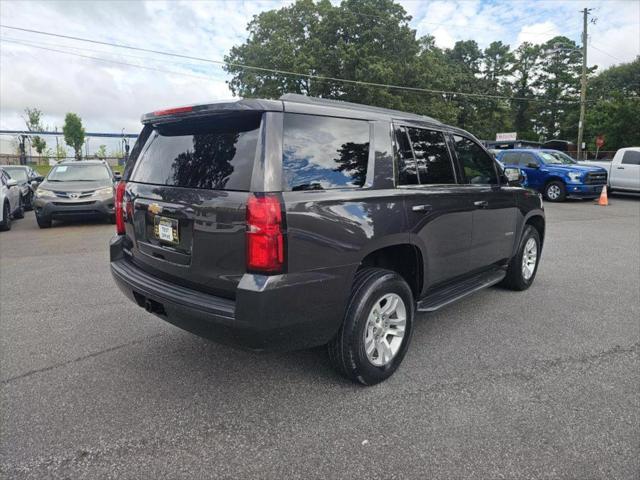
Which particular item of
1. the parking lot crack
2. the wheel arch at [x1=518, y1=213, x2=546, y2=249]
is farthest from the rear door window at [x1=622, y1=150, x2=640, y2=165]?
the parking lot crack

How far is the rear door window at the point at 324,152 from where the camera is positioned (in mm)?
2621

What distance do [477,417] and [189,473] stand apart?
65.2 inches

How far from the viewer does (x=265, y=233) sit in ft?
7.91

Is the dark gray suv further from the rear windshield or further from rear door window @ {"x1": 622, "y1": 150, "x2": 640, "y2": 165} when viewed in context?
rear door window @ {"x1": 622, "y1": 150, "x2": 640, "y2": 165}

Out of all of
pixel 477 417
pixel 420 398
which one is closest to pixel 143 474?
pixel 420 398

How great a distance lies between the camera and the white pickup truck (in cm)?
1659

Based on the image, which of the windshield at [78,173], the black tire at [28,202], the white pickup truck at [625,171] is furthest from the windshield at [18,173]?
the white pickup truck at [625,171]

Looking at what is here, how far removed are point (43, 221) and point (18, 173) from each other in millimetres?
6301

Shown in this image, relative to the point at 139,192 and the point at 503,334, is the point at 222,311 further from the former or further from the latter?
the point at 503,334

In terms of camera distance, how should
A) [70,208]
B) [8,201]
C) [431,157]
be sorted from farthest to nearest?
[8,201]
[70,208]
[431,157]

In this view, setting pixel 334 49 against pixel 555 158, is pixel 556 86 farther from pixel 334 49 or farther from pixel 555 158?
pixel 555 158

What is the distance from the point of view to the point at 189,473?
2.25 meters

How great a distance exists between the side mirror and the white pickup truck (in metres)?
14.9

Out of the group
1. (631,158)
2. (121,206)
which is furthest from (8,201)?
(631,158)
